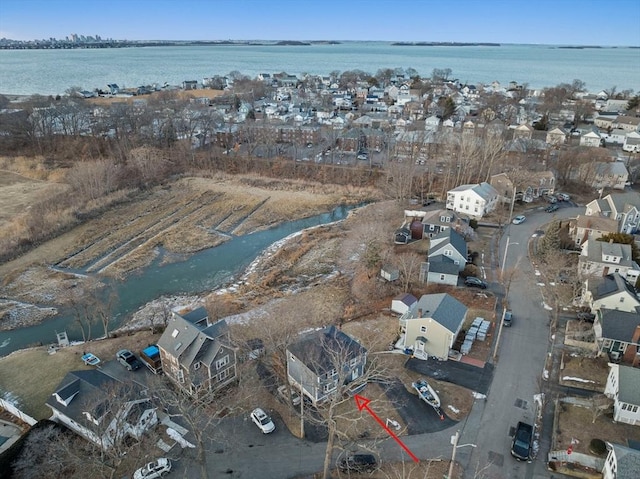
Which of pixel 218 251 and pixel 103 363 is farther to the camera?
pixel 218 251

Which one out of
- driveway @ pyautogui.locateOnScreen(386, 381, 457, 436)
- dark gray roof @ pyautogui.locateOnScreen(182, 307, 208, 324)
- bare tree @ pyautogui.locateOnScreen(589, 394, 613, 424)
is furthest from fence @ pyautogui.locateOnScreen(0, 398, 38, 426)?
bare tree @ pyautogui.locateOnScreen(589, 394, 613, 424)

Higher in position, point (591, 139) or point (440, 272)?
point (591, 139)

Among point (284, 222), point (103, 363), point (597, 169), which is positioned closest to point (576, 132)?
point (597, 169)

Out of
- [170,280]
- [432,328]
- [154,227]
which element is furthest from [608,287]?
[154,227]

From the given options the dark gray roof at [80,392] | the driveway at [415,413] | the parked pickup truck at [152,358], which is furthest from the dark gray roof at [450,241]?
the dark gray roof at [80,392]

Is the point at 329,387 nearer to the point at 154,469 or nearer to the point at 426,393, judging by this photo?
the point at 426,393

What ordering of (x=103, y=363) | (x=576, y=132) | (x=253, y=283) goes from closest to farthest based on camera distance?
(x=103, y=363)
(x=253, y=283)
(x=576, y=132)

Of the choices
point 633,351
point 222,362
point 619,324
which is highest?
point 619,324

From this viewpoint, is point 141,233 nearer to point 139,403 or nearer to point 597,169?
point 139,403
